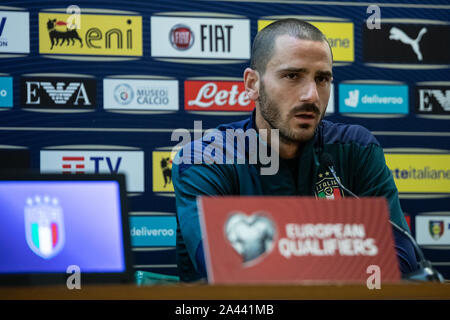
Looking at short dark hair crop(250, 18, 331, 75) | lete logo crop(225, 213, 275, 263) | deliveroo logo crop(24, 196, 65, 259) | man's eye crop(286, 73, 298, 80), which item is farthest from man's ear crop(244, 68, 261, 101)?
lete logo crop(225, 213, 275, 263)

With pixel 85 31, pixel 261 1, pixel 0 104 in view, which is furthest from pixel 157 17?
pixel 0 104

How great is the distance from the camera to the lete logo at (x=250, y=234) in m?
0.85

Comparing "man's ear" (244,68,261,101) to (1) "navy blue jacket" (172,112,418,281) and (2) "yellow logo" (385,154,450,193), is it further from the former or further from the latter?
(2) "yellow logo" (385,154,450,193)

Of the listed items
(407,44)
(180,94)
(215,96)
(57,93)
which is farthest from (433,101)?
(57,93)

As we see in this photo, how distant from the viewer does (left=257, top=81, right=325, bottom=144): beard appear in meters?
1.66

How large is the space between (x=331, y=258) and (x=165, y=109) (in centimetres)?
182

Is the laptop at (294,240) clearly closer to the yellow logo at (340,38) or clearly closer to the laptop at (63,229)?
the laptop at (63,229)

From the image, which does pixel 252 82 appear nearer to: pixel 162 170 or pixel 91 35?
pixel 162 170

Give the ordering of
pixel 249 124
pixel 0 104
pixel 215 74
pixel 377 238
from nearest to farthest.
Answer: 1. pixel 377 238
2. pixel 249 124
3. pixel 0 104
4. pixel 215 74

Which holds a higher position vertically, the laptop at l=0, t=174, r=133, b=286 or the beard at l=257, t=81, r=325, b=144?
the beard at l=257, t=81, r=325, b=144

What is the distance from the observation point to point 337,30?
276cm

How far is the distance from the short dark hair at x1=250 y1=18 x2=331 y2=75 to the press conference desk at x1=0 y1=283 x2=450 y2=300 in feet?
3.23

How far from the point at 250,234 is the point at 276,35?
98cm
